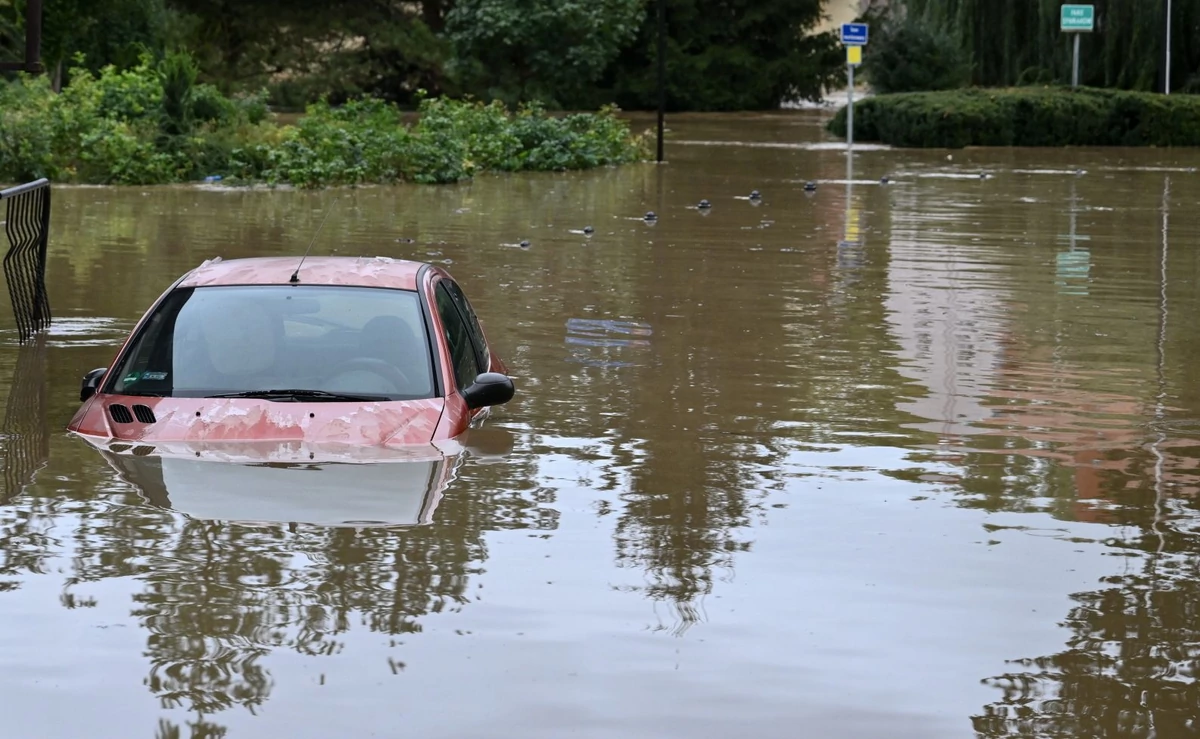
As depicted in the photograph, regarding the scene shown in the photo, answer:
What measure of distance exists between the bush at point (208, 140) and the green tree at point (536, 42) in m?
25.4

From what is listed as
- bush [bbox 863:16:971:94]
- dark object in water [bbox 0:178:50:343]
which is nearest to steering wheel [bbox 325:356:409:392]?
dark object in water [bbox 0:178:50:343]

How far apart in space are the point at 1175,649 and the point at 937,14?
53755 mm

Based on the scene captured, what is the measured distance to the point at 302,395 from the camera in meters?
8.77

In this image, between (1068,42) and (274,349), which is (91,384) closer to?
(274,349)

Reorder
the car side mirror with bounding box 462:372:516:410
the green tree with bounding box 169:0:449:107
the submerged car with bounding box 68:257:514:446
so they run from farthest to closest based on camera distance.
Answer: the green tree with bounding box 169:0:449:107, the car side mirror with bounding box 462:372:516:410, the submerged car with bounding box 68:257:514:446

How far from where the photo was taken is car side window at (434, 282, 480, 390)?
9391 millimetres

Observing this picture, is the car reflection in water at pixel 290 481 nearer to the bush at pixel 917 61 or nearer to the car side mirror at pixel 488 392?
the car side mirror at pixel 488 392

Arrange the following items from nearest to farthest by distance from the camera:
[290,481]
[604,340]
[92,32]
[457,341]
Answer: [290,481]
[457,341]
[604,340]
[92,32]

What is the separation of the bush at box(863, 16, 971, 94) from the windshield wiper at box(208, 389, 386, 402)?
5219cm

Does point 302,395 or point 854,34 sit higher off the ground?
point 854,34

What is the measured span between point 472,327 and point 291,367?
151cm

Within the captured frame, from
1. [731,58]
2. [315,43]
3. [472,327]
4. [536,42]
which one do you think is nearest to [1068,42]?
[731,58]

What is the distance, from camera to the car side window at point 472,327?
33.3ft

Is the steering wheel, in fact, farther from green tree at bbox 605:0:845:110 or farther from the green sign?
green tree at bbox 605:0:845:110
